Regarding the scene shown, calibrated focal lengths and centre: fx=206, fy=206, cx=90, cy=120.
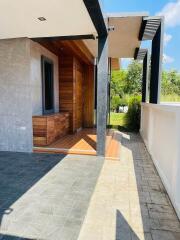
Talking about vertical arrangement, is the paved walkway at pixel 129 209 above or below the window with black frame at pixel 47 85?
below

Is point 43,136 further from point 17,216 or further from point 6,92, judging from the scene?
point 17,216

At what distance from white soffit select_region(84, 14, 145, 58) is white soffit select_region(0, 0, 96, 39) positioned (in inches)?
31.1

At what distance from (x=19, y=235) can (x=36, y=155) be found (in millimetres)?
2839

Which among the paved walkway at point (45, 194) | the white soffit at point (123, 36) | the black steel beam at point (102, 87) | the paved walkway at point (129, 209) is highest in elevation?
the white soffit at point (123, 36)

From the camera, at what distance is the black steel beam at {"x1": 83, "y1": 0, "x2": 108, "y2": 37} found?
2906 mm

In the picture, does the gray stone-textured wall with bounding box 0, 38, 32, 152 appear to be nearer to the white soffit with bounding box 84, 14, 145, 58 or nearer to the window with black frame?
the window with black frame

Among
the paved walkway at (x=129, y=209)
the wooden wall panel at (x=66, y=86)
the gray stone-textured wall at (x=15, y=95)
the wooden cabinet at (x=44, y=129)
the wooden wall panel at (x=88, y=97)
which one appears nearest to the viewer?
the paved walkway at (x=129, y=209)

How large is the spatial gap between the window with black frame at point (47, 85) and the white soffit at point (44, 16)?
1444mm

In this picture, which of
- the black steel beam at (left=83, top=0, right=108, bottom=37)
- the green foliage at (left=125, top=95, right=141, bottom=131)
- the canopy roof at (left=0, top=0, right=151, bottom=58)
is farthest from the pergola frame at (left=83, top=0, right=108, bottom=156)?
the green foliage at (left=125, top=95, right=141, bottom=131)

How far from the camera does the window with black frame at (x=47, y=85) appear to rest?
5.96 metres

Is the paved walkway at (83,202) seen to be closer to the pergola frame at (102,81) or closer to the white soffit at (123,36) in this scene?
the pergola frame at (102,81)

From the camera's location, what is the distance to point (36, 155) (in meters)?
4.79

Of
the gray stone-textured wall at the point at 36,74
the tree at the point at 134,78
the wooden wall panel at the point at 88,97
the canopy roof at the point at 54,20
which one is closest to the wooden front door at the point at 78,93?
the wooden wall panel at the point at 88,97

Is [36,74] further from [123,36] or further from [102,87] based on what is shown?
[123,36]
